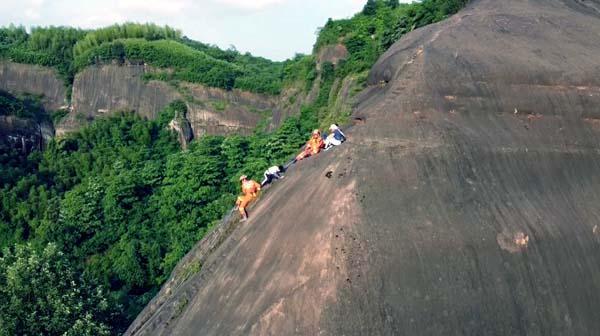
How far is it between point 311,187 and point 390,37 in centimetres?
2330

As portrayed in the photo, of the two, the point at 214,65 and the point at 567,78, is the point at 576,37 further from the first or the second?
the point at 214,65

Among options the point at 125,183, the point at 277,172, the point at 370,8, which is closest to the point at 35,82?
the point at 125,183

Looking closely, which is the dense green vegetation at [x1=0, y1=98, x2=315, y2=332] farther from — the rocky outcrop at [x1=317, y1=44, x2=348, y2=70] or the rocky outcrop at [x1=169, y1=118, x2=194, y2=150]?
the rocky outcrop at [x1=317, y1=44, x2=348, y2=70]

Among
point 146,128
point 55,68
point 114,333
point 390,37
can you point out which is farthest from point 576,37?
point 55,68

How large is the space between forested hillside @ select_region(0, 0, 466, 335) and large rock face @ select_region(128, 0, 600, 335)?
8.11 m

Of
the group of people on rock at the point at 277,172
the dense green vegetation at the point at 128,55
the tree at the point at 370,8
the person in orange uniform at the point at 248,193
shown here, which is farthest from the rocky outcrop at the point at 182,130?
the person in orange uniform at the point at 248,193

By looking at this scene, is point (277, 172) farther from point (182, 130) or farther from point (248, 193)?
point (182, 130)

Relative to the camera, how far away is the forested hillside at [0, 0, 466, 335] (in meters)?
21.6

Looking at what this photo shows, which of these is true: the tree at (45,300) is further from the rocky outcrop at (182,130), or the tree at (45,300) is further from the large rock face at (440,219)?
the rocky outcrop at (182,130)

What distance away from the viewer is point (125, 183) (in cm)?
3844

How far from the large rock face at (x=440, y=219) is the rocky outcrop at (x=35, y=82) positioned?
3985 centimetres

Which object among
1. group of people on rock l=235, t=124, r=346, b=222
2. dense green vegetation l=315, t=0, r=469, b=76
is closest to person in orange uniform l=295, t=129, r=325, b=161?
group of people on rock l=235, t=124, r=346, b=222

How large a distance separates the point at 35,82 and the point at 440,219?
46.0 metres

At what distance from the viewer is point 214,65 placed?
50000mm
